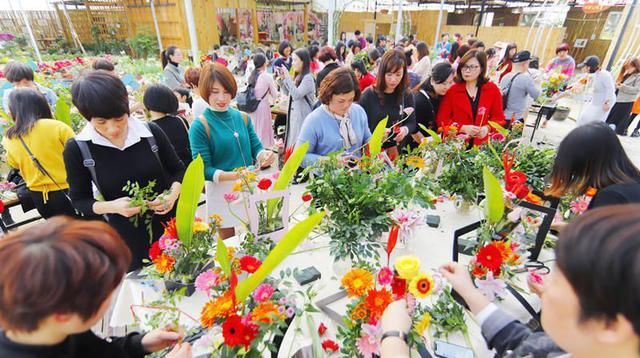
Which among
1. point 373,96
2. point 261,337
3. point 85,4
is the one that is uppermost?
point 85,4

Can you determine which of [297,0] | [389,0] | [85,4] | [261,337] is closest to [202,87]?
[261,337]

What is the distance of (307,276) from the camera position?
117 centimetres

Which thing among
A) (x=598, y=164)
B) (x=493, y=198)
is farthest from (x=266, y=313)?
(x=598, y=164)

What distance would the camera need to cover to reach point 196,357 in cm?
83

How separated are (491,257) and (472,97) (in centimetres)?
187

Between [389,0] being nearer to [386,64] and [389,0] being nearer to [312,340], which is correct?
[386,64]

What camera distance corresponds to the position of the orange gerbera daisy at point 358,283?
0.83 metres

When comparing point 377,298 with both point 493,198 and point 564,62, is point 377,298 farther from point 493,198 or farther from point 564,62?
point 564,62

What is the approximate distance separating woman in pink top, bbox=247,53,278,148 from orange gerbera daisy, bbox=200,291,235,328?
3045 mm

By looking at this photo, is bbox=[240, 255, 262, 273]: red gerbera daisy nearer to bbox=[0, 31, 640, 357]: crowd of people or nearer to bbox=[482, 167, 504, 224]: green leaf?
bbox=[0, 31, 640, 357]: crowd of people

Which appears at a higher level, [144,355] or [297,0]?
[297,0]

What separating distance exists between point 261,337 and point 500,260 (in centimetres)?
69

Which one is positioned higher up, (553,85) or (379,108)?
(379,108)

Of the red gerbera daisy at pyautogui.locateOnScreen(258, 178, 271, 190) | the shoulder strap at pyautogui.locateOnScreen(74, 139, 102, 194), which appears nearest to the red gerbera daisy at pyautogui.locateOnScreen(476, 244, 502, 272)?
the red gerbera daisy at pyautogui.locateOnScreen(258, 178, 271, 190)
